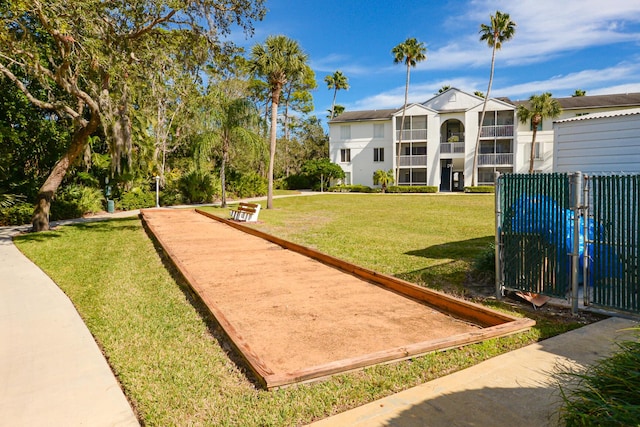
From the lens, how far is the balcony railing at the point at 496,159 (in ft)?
138

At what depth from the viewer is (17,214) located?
1825 centimetres

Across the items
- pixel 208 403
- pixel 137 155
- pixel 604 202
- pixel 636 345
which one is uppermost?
pixel 137 155

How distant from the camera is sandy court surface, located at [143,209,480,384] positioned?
4.60 metres

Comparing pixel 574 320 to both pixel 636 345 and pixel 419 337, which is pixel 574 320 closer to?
pixel 419 337

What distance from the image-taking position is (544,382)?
3.52m

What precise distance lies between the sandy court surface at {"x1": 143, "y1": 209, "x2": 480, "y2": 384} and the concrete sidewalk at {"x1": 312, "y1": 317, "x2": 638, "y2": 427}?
3.16 feet

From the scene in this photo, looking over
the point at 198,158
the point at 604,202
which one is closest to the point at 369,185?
the point at 198,158

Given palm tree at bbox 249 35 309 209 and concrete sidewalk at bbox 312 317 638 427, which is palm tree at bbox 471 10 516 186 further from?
concrete sidewalk at bbox 312 317 638 427

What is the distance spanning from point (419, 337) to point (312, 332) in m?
1.32

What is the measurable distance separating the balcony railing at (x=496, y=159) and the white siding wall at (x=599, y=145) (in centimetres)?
3651

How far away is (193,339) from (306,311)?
1697mm

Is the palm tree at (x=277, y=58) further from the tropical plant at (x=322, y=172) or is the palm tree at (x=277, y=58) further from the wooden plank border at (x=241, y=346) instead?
the tropical plant at (x=322, y=172)

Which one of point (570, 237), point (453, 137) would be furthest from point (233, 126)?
point (453, 137)

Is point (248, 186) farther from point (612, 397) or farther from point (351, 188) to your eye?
point (612, 397)
